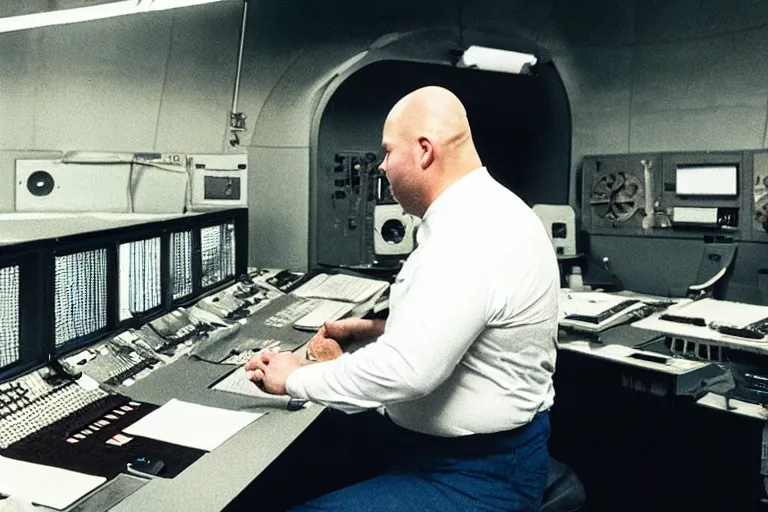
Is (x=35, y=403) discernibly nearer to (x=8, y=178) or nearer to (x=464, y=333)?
(x=464, y=333)

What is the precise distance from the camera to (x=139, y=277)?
222cm

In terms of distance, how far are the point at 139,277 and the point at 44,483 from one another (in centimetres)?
101

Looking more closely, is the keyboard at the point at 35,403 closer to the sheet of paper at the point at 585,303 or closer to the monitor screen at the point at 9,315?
the monitor screen at the point at 9,315

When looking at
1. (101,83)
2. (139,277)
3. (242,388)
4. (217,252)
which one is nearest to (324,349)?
(242,388)

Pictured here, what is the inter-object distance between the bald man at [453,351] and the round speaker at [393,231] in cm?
223

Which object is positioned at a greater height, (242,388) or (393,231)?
(393,231)

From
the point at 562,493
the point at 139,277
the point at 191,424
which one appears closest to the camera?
the point at 191,424

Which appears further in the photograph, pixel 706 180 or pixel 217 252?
pixel 706 180

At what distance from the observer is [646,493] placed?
2832mm

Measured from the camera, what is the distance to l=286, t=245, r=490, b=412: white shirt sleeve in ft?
4.29

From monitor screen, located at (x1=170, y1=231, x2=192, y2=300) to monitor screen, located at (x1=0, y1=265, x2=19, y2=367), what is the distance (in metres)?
0.78

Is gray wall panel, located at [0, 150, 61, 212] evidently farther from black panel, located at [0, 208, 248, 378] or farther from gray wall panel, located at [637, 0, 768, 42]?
gray wall panel, located at [637, 0, 768, 42]

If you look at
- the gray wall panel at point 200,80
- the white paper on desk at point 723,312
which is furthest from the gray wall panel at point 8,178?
the white paper on desk at point 723,312

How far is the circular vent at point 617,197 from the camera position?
378cm
